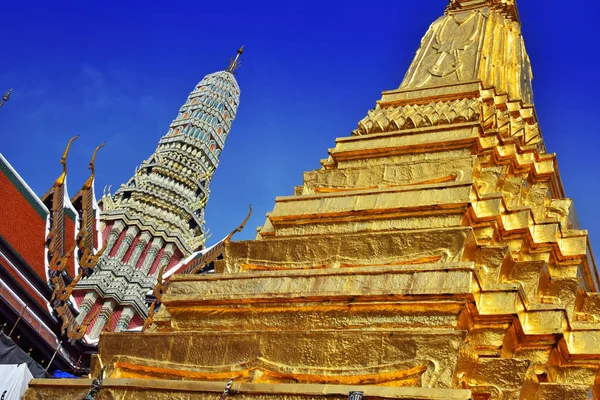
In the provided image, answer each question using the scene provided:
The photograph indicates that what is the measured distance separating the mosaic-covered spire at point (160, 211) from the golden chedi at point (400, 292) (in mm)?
11460

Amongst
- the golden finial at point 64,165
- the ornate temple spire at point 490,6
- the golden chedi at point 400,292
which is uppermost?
the ornate temple spire at point 490,6

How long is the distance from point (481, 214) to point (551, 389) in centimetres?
219

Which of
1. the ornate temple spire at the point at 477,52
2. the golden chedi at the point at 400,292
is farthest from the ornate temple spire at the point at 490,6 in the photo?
the golden chedi at the point at 400,292

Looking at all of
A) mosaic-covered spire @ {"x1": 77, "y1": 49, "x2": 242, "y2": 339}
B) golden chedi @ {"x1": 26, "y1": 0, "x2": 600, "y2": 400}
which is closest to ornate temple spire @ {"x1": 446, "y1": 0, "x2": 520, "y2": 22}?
golden chedi @ {"x1": 26, "y1": 0, "x2": 600, "y2": 400}

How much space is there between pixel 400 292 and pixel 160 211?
61.8 feet

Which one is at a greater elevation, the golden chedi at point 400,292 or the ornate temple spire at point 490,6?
the ornate temple spire at point 490,6

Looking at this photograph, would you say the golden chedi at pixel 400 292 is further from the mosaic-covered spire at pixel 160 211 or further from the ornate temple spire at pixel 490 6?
the mosaic-covered spire at pixel 160 211

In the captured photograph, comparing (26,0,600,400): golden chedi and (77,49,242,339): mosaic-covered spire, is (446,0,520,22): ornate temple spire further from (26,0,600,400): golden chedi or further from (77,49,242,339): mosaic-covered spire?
(77,49,242,339): mosaic-covered spire

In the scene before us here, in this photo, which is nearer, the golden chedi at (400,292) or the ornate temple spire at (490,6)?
the golden chedi at (400,292)

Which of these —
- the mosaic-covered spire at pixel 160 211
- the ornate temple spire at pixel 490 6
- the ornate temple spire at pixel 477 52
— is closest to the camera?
the ornate temple spire at pixel 477 52

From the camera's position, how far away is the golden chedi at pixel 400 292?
19.9ft

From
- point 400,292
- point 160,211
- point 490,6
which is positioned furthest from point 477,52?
point 160,211

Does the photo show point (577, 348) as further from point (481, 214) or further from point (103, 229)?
point (103, 229)

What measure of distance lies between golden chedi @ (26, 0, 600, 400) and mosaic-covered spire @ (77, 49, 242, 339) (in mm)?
11460
